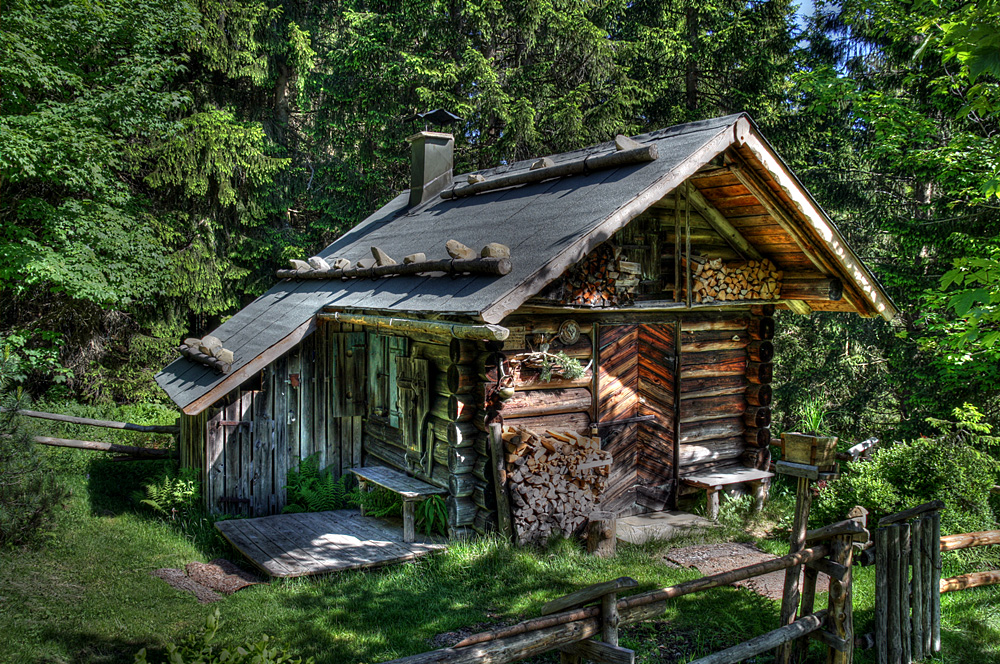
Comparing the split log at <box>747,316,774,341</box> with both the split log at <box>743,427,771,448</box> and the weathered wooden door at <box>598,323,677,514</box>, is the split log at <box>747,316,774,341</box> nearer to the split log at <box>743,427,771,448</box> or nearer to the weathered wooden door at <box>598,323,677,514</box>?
the split log at <box>743,427,771,448</box>

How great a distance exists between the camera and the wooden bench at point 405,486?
778 centimetres

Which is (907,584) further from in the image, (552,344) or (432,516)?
(432,516)

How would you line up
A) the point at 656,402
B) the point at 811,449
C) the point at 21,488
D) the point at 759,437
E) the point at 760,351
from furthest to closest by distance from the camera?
1. the point at 759,437
2. the point at 760,351
3. the point at 656,402
4. the point at 21,488
5. the point at 811,449

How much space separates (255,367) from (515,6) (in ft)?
41.7

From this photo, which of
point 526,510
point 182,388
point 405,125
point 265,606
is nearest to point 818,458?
point 526,510

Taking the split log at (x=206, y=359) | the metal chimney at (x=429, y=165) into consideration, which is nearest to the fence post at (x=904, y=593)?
the split log at (x=206, y=359)

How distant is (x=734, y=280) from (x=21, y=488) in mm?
8888

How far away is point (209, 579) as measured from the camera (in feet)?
23.4

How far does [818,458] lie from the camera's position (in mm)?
6570

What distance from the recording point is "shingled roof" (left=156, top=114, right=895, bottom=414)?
673 centimetres

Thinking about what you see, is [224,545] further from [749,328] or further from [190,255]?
[190,255]

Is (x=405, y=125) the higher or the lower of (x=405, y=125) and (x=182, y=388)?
the higher

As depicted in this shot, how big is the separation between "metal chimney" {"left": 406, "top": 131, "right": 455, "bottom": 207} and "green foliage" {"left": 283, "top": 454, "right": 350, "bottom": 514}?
544 cm

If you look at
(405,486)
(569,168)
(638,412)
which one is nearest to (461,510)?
(405,486)
